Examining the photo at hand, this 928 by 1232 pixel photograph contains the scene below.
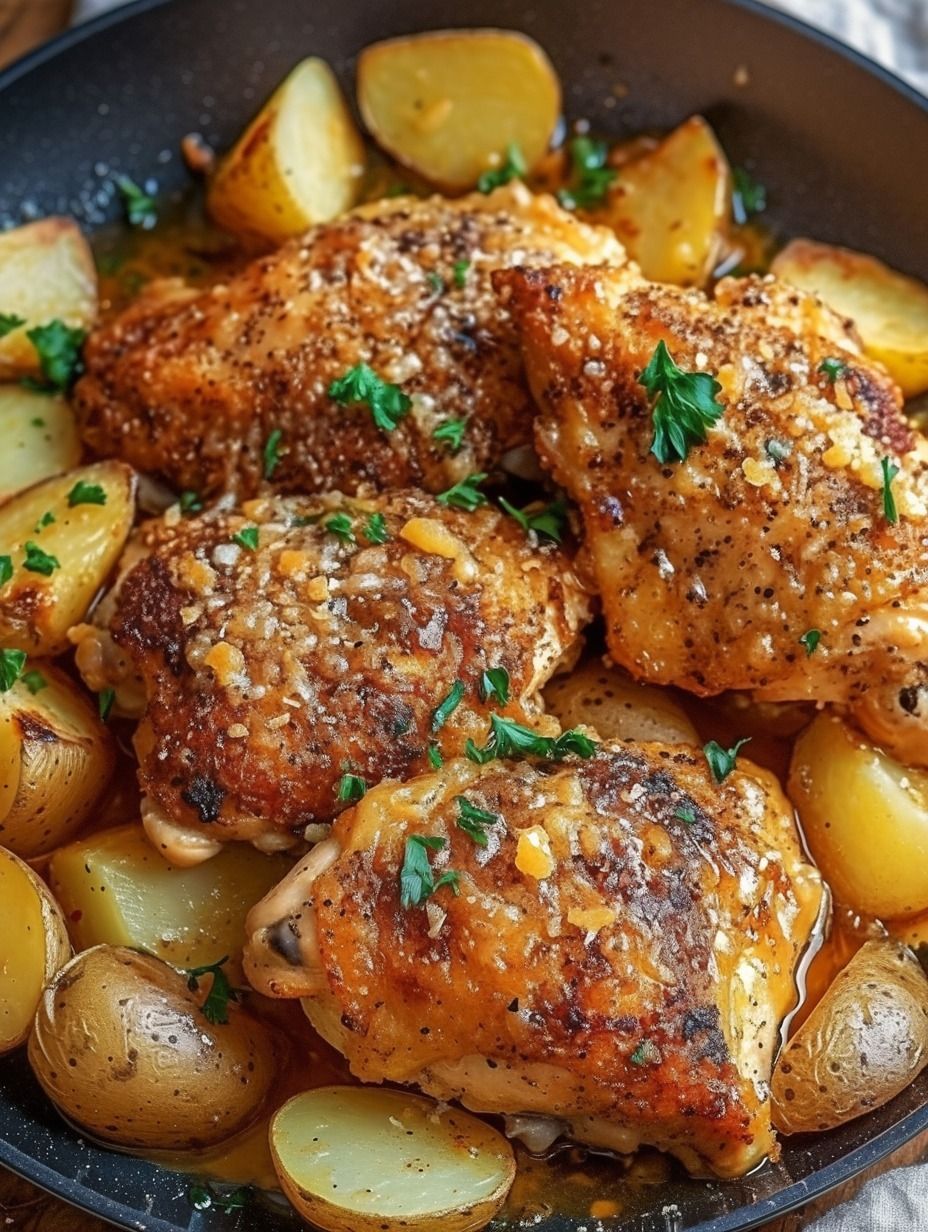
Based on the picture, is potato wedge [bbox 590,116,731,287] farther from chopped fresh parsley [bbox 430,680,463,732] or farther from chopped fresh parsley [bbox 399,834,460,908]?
chopped fresh parsley [bbox 399,834,460,908]

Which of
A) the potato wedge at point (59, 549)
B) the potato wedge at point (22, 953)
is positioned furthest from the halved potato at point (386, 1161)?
the potato wedge at point (59, 549)

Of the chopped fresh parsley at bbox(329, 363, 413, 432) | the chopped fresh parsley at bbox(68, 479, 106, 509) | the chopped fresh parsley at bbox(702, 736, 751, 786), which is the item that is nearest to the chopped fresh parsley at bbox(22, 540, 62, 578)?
the chopped fresh parsley at bbox(68, 479, 106, 509)

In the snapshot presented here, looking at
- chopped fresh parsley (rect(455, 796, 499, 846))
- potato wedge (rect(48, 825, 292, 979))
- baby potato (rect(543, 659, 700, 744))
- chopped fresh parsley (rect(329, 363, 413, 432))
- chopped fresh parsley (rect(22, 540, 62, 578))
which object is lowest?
potato wedge (rect(48, 825, 292, 979))

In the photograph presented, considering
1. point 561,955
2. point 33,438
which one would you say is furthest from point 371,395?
point 561,955

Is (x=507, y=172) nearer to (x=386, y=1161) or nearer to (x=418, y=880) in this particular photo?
(x=418, y=880)

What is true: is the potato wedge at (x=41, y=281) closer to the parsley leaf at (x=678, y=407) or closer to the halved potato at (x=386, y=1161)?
the parsley leaf at (x=678, y=407)
